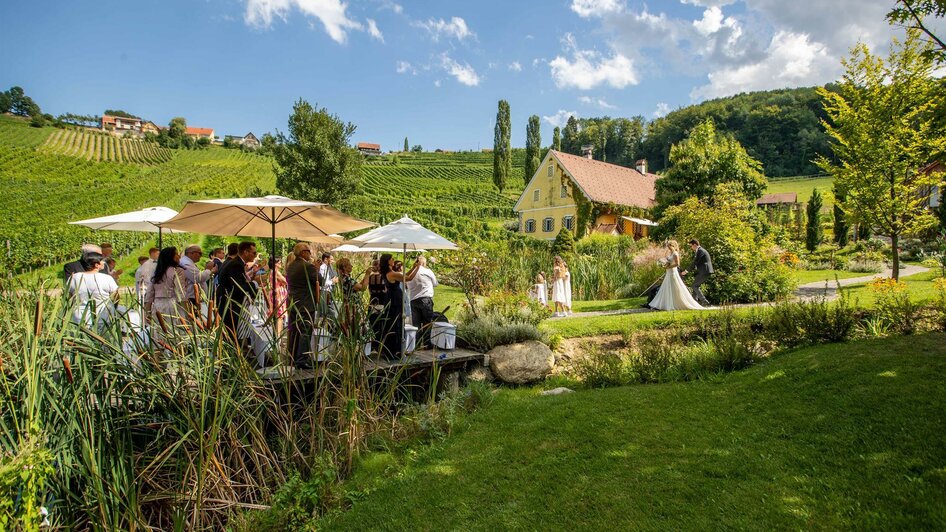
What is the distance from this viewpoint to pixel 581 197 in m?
32.2

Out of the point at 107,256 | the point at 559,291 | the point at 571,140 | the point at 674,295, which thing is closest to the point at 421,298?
the point at 559,291

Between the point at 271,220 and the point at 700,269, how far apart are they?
978 centimetres

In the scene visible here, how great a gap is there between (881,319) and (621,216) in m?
25.6

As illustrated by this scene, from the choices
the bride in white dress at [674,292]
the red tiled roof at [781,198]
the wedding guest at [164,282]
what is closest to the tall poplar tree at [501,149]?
the red tiled roof at [781,198]

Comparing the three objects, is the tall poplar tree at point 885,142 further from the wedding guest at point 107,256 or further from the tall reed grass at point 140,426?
the wedding guest at point 107,256

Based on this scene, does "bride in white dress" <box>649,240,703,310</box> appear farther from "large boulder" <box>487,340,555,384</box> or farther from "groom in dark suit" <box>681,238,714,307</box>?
"large boulder" <box>487,340,555,384</box>

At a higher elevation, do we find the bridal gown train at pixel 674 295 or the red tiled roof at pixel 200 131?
the red tiled roof at pixel 200 131

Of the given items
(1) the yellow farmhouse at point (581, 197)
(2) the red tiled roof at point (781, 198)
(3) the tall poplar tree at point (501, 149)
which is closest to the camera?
(1) the yellow farmhouse at point (581, 197)

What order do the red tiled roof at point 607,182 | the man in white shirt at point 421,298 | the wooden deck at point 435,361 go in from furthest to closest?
the red tiled roof at point 607,182
the man in white shirt at point 421,298
the wooden deck at point 435,361

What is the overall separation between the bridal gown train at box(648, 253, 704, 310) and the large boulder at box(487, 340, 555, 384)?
461 centimetres

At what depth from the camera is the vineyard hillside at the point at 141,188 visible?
26.0 m

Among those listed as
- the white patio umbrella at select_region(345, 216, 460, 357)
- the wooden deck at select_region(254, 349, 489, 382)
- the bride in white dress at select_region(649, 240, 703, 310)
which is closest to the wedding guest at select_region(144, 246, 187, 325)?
the wooden deck at select_region(254, 349, 489, 382)

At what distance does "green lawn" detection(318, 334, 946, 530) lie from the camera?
10.6ft

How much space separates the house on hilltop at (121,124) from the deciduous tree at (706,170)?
128209 millimetres
